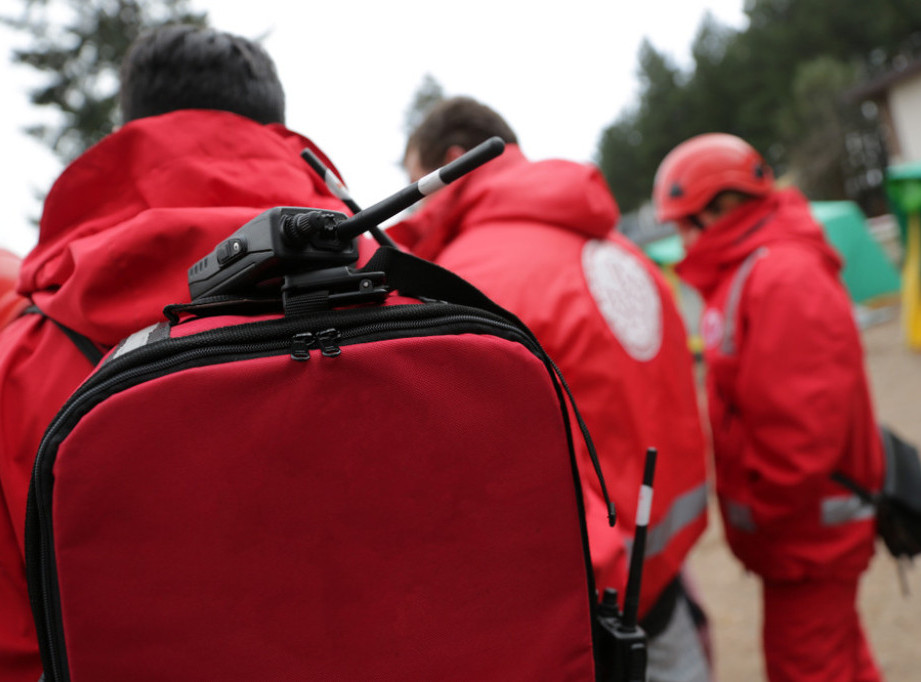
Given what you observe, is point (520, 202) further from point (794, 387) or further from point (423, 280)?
point (794, 387)

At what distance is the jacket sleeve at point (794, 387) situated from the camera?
7.95 feet

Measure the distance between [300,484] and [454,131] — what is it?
1.50 m

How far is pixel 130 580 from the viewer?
93cm

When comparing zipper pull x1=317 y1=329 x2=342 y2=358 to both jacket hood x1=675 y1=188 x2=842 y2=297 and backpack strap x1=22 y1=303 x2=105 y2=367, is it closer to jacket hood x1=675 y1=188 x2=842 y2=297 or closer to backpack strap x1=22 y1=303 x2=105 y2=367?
backpack strap x1=22 y1=303 x2=105 y2=367

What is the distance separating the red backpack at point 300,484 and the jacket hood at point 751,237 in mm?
1986

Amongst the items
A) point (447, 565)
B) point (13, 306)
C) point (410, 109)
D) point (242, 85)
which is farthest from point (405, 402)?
point (410, 109)

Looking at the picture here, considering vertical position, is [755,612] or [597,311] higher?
[597,311]

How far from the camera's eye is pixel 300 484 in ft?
3.15

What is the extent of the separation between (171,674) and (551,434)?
1.89 ft

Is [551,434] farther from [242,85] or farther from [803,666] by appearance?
[803,666]

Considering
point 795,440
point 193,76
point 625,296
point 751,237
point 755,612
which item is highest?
point 193,76

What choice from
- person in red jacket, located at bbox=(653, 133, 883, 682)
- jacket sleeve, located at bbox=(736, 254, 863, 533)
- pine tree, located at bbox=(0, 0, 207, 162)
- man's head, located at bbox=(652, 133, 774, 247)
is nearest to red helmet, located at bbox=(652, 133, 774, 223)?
man's head, located at bbox=(652, 133, 774, 247)

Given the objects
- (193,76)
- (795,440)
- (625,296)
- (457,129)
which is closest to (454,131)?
(457,129)

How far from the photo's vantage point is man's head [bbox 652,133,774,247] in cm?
320
